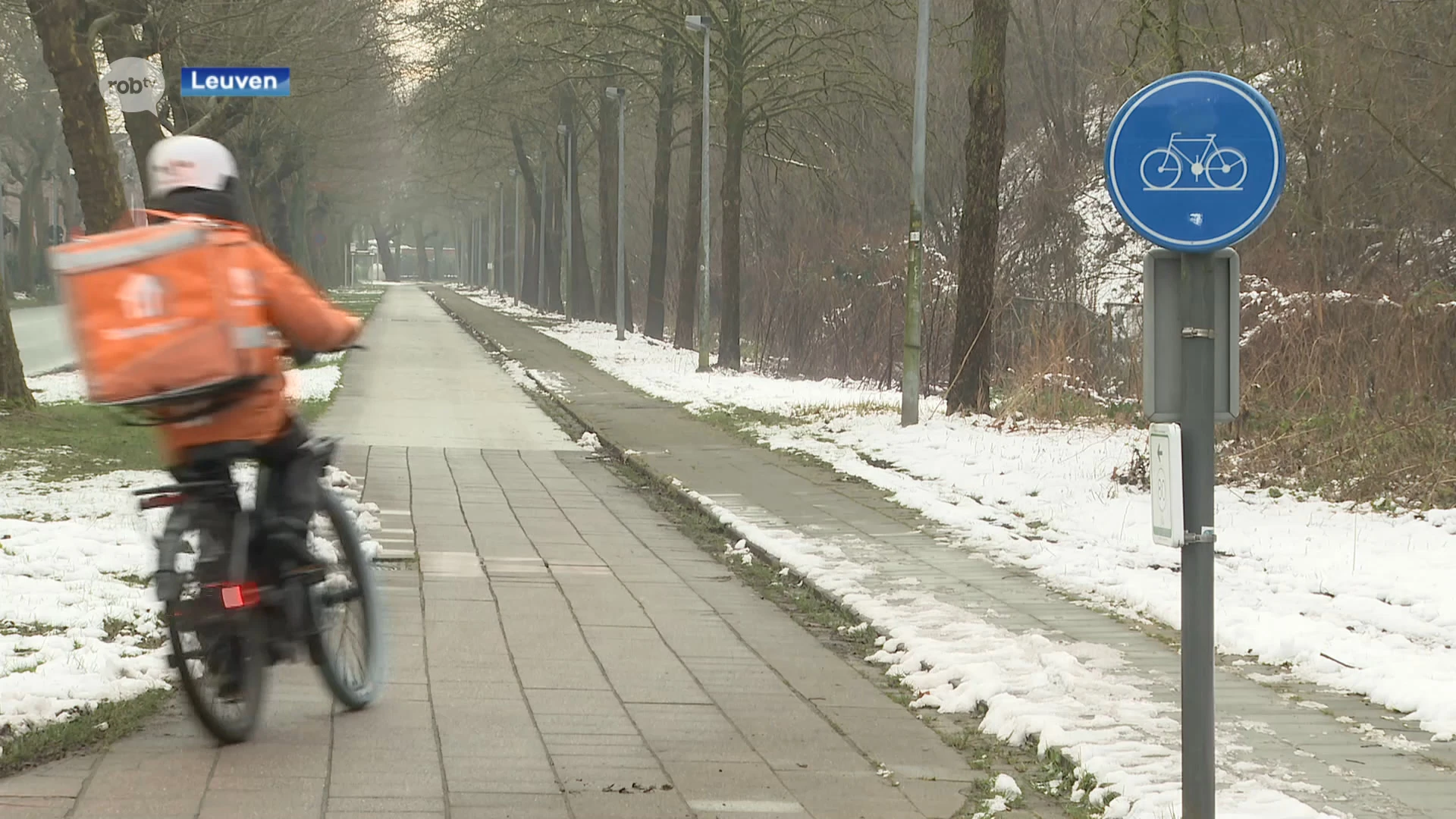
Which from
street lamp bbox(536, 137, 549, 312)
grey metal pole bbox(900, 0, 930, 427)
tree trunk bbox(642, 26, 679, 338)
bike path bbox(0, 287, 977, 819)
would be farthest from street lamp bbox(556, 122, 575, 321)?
bike path bbox(0, 287, 977, 819)

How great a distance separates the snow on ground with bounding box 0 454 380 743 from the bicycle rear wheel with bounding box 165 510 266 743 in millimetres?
559

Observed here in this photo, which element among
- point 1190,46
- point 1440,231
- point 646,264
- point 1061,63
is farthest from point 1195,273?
point 646,264

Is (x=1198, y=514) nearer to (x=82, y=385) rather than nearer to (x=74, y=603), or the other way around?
(x=74, y=603)

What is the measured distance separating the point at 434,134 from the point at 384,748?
41050 millimetres

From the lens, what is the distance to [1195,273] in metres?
4.73

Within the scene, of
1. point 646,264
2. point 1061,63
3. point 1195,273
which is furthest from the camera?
point 646,264

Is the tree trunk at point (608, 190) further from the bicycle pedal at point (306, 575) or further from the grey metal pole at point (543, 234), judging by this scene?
the bicycle pedal at point (306, 575)

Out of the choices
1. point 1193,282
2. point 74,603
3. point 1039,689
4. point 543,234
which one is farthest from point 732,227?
point 543,234

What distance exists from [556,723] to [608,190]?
1656 inches

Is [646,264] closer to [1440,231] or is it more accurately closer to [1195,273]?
[1440,231]

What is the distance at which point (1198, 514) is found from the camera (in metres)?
4.75

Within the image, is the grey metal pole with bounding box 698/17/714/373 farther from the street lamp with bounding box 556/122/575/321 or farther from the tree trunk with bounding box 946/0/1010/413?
the street lamp with bounding box 556/122/575/321

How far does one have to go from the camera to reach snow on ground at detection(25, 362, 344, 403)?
22.2 metres

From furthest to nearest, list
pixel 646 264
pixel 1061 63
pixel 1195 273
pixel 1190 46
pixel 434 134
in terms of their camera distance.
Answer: pixel 646 264 < pixel 434 134 < pixel 1061 63 < pixel 1190 46 < pixel 1195 273
